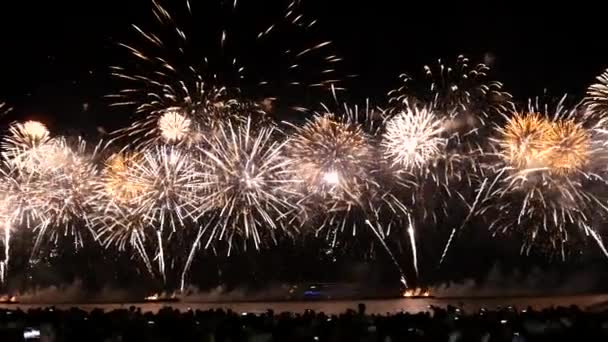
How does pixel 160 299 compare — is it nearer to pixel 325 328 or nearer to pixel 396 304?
pixel 396 304

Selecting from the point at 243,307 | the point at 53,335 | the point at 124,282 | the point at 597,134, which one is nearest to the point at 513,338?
the point at 53,335

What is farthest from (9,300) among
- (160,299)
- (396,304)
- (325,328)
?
(325,328)

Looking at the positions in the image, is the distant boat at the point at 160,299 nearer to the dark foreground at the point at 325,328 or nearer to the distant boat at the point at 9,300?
the distant boat at the point at 9,300


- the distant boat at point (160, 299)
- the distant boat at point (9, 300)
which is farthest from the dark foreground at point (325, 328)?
the distant boat at point (9, 300)

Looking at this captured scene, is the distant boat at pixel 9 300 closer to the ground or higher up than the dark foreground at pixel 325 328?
higher up

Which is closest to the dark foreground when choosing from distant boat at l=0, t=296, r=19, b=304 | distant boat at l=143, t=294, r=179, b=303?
distant boat at l=143, t=294, r=179, b=303

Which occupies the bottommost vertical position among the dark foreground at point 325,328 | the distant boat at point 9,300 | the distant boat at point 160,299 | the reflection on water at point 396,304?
the dark foreground at point 325,328

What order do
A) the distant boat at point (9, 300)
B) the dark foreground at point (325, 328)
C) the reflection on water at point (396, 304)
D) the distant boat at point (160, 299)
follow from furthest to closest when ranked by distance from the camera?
the distant boat at point (9, 300)
the distant boat at point (160, 299)
the reflection on water at point (396, 304)
the dark foreground at point (325, 328)

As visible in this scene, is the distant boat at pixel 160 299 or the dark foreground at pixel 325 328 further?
the distant boat at pixel 160 299

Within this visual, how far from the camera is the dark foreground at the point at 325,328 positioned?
803 inches

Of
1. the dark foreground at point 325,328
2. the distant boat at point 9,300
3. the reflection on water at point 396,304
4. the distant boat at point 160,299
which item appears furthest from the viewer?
the distant boat at point 9,300

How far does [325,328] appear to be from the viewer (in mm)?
22188

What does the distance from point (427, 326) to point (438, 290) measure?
22.1 metres

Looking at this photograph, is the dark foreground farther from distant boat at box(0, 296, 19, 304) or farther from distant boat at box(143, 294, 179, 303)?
distant boat at box(0, 296, 19, 304)
